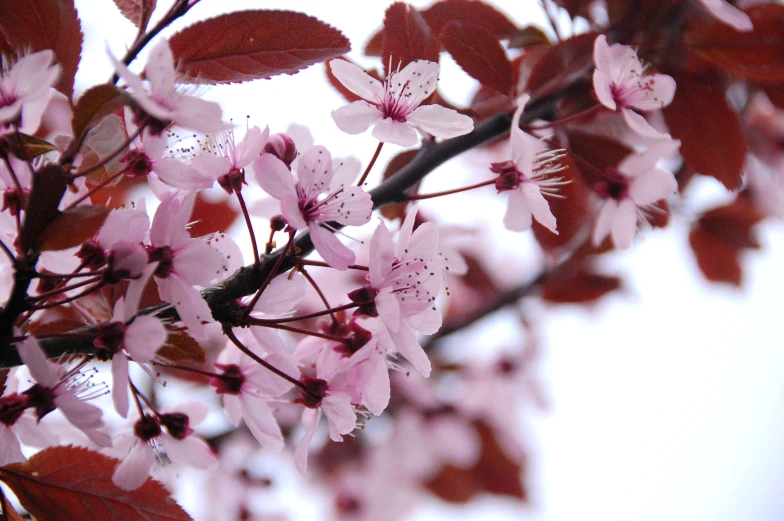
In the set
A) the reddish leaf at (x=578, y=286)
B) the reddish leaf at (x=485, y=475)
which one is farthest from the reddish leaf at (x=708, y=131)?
the reddish leaf at (x=485, y=475)

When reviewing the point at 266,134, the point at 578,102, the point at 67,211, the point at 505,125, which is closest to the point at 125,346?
the point at 67,211

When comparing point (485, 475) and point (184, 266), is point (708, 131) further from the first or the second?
point (485, 475)

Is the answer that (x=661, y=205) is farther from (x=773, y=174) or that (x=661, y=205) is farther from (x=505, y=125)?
(x=773, y=174)

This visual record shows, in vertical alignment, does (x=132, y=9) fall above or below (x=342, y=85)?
above

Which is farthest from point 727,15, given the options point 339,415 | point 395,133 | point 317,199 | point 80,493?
point 80,493

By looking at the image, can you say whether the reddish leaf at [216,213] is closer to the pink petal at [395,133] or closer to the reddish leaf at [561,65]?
the pink petal at [395,133]

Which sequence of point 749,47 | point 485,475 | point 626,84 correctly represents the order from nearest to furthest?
point 626,84
point 749,47
point 485,475
